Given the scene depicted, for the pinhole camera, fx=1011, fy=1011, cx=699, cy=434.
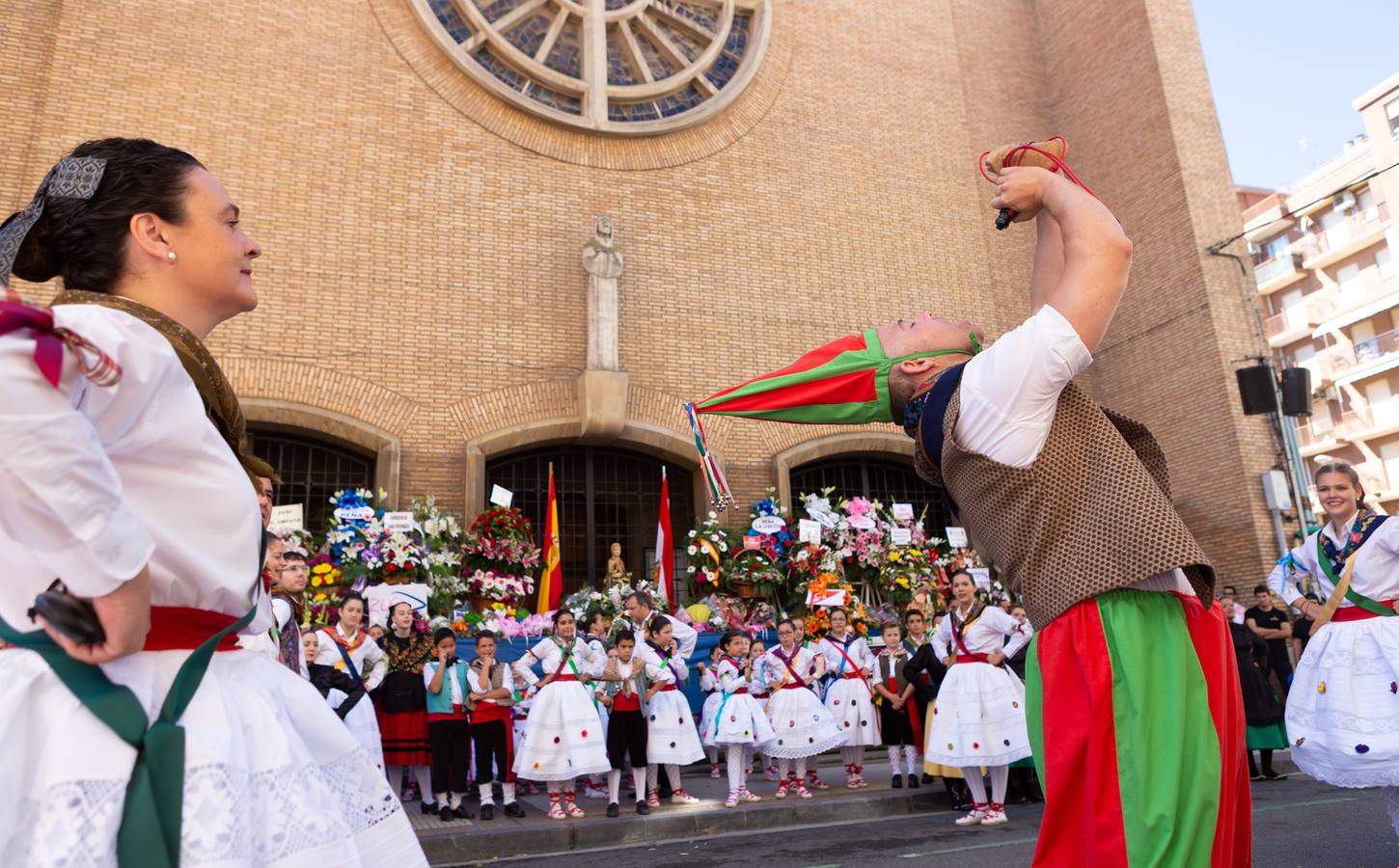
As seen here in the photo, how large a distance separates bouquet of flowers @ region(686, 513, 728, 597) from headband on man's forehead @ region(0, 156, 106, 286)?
37.7 ft

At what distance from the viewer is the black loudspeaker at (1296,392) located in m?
15.7

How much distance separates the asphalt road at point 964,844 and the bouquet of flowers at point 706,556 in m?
5.01

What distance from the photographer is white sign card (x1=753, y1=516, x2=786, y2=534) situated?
1331cm

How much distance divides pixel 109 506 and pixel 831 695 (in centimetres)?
1018

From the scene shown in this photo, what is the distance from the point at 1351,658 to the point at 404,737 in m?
7.18

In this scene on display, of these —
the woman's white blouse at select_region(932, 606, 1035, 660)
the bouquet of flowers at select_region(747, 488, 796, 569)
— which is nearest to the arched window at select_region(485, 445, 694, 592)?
the bouquet of flowers at select_region(747, 488, 796, 569)

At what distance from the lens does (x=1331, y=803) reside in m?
7.75

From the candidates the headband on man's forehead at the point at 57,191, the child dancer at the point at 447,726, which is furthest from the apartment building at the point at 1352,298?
the headband on man's forehead at the point at 57,191

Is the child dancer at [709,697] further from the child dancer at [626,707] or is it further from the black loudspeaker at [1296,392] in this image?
the black loudspeaker at [1296,392]

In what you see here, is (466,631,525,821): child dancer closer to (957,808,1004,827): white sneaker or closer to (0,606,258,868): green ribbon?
(957,808,1004,827): white sneaker

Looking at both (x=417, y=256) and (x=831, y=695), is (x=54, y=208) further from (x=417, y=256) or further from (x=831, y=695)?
(x=417, y=256)

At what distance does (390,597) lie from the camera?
10758 millimetres

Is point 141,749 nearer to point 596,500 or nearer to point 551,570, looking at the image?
point 551,570

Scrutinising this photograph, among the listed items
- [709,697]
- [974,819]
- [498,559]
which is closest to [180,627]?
[974,819]
